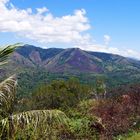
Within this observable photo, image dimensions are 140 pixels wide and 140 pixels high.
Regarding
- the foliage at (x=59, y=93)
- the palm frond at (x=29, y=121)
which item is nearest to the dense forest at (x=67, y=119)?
the palm frond at (x=29, y=121)

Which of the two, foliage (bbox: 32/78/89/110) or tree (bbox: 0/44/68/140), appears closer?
tree (bbox: 0/44/68/140)

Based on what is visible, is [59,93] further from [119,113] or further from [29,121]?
[29,121]

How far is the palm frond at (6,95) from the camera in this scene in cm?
847

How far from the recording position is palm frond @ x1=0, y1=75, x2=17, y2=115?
847cm

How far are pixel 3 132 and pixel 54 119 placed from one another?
109cm

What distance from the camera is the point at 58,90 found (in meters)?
64.1

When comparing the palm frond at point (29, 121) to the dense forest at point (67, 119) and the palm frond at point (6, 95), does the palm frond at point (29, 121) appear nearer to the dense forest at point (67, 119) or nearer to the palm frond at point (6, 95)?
the dense forest at point (67, 119)

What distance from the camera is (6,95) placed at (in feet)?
28.3

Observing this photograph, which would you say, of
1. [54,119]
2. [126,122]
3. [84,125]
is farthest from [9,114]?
[126,122]

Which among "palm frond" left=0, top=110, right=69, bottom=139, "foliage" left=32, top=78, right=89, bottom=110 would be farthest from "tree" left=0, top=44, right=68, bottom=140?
"foliage" left=32, top=78, right=89, bottom=110

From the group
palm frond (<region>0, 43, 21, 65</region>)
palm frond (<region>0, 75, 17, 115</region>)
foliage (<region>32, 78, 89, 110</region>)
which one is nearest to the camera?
palm frond (<region>0, 43, 21, 65</region>)

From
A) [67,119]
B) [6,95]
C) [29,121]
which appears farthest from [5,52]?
[67,119]

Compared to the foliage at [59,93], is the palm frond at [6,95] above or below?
above

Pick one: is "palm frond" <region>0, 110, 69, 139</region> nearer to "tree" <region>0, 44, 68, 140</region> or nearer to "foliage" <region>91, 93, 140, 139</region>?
"tree" <region>0, 44, 68, 140</region>
